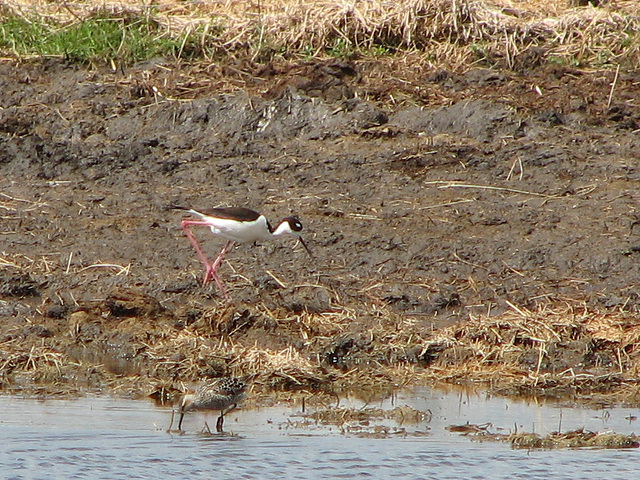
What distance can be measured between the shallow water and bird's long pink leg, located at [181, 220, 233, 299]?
244cm

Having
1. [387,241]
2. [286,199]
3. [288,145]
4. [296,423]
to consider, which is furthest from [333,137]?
[296,423]

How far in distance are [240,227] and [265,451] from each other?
3.80 meters

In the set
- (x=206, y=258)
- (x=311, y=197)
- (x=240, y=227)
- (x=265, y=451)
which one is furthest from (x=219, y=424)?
(x=311, y=197)

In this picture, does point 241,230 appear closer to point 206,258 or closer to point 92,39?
point 206,258

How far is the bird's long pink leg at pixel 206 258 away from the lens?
10606mm

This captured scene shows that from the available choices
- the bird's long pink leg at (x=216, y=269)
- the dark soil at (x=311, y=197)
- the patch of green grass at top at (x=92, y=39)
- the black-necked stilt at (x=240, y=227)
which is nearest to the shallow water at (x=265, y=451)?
the dark soil at (x=311, y=197)

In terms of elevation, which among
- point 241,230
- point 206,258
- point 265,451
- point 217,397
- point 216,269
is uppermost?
point 241,230

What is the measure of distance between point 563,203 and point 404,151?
5.89 feet

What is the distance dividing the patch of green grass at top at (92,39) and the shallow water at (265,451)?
7325mm

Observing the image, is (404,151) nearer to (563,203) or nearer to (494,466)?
(563,203)

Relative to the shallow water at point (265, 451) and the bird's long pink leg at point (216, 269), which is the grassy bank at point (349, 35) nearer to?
the bird's long pink leg at point (216, 269)

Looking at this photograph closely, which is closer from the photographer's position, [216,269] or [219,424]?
[219,424]

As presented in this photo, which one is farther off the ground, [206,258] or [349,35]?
[349,35]

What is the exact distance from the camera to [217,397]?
25.9 ft
